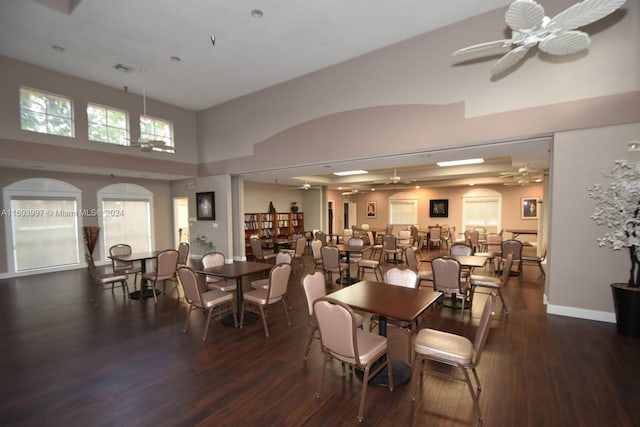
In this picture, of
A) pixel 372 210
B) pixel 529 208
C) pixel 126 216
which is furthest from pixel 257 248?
pixel 529 208

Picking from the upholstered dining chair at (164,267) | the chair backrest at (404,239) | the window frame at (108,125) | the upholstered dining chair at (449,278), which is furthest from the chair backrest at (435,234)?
the window frame at (108,125)

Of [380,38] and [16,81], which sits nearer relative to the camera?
[380,38]

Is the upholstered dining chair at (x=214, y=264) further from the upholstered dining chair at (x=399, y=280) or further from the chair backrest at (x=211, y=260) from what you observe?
the upholstered dining chair at (x=399, y=280)

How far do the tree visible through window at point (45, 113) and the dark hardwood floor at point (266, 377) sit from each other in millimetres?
4215

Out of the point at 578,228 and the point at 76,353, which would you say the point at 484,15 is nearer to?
the point at 578,228

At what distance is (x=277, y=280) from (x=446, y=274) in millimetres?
2516

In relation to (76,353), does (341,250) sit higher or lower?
higher

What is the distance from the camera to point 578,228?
399 centimetres

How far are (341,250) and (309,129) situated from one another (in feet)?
9.77

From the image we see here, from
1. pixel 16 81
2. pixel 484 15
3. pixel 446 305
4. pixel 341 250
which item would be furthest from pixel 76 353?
pixel 484 15

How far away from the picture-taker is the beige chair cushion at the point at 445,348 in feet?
7.02

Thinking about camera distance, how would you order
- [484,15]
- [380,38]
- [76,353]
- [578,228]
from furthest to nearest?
[380,38]
[484,15]
[578,228]
[76,353]

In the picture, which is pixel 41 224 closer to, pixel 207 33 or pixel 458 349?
pixel 207 33

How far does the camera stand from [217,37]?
16.4 feet
